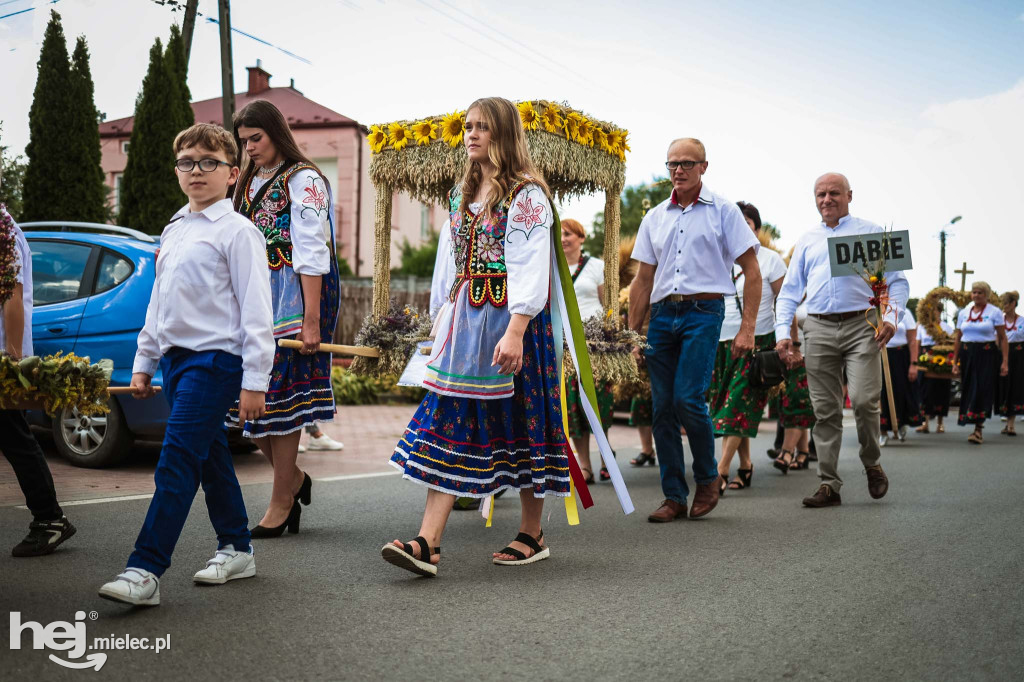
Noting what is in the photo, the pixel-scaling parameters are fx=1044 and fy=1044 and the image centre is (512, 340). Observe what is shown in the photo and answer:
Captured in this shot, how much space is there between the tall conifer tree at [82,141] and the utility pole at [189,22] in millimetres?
2125

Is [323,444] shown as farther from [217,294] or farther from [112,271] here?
[217,294]

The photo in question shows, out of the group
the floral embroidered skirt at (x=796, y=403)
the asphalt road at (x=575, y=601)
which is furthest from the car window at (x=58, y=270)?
the floral embroidered skirt at (x=796, y=403)

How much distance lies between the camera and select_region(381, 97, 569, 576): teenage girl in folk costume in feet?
14.6

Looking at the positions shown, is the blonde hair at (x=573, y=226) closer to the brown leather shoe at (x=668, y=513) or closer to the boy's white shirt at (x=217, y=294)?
the brown leather shoe at (x=668, y=513)

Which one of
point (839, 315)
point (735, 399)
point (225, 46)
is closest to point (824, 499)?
point (839, 315)

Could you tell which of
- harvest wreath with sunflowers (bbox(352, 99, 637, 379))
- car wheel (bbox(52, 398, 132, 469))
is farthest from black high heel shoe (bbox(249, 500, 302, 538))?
car wheel (bbox(52, 398, 132, 469))

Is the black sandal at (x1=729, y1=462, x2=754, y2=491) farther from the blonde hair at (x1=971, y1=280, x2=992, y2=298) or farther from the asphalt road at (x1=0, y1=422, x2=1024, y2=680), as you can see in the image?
the blonde hair at (x1=971, y1=280, x2=992, y2=298)

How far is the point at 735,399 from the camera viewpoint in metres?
8.09

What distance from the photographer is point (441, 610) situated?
3.88 metres

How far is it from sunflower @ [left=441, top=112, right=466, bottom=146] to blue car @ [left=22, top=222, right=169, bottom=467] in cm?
262

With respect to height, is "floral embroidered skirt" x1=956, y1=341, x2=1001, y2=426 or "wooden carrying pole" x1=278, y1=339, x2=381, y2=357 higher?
"wooden carrying pole" x1=278, y1=339, x2=381, y2=357

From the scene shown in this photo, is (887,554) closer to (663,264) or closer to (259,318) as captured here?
(663,264)

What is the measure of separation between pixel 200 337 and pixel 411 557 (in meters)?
1.23

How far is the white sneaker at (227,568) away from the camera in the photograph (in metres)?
4.14
